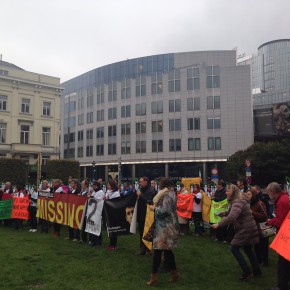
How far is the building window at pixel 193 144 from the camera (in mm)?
66938

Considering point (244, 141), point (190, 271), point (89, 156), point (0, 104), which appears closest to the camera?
point (190, 271)

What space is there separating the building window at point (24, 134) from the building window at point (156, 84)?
2679 centimetres

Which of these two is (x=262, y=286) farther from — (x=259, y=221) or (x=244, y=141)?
(x=244, y=141)

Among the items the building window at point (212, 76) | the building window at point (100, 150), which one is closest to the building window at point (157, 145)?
the building window at point (100, 150)

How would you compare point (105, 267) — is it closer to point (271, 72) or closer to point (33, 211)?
point (33, 211)

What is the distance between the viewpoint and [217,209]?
1338 centimetres

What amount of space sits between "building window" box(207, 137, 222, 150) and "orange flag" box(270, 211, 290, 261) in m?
59.8

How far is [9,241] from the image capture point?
467 inches

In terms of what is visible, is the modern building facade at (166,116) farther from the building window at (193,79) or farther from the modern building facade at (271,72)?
the modern building facade at (271,72)

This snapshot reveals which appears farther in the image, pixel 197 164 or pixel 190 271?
pixel 197 164

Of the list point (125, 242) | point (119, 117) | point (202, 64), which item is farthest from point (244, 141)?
point (125, 242)

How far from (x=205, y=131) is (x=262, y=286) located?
59966 millimetres

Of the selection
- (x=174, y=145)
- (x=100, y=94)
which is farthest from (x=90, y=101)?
(x=174, y=145)

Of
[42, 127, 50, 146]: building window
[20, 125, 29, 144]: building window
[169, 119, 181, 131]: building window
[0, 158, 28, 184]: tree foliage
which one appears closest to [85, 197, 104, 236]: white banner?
[0, 158, 28, 184]: tree foliage
